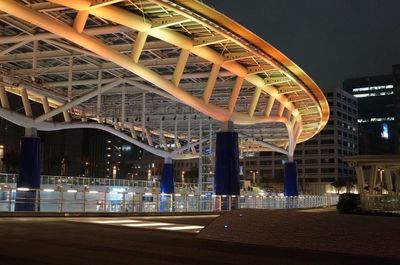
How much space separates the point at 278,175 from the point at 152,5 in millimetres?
125427

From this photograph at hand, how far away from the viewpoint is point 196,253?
10.9 metres

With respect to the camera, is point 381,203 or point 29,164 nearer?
point 381,203

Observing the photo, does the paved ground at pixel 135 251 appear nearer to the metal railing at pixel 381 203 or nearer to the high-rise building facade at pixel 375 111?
the metal railing at pixel 381 203

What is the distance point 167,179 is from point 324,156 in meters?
79.8

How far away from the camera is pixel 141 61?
117 ft

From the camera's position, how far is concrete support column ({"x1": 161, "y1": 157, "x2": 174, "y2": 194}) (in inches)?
2691

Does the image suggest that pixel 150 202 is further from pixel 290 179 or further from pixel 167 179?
pixel 290 179

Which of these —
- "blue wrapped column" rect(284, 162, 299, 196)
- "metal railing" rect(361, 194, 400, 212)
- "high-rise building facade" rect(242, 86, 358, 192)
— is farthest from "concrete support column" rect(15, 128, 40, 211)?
"high-rise building facade" rect(242, 86, 358, 192)

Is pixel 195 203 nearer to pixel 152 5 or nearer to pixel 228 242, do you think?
pixel 152 5

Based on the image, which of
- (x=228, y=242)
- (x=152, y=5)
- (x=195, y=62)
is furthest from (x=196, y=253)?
(x=195, y=62)

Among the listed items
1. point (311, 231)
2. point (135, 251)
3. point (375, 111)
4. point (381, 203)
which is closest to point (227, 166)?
point (381, 203)

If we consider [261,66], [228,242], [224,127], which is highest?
[261,66]

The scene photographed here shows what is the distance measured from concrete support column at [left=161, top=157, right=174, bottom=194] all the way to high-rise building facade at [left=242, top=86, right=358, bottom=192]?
2662 inches

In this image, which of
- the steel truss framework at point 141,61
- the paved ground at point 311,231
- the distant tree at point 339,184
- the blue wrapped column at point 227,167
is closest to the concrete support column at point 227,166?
the blue wrapped column at point 227,167
